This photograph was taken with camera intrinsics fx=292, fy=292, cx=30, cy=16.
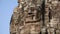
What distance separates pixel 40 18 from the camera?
5378 centimetres

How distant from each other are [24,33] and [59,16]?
7463mm

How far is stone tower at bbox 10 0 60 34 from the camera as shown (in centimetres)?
5053

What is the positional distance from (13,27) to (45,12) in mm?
15004

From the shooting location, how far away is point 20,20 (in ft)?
198

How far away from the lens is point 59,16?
51156mm

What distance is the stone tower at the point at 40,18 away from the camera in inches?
1989

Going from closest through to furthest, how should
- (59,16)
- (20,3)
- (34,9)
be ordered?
(59,16)
(34,9)
(20,3)

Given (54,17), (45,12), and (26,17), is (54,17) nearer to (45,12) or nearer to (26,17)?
(45,12)

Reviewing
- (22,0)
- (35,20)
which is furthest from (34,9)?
(22,0)

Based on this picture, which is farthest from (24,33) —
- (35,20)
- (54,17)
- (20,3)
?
(20,3)

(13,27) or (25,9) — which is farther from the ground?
(25,9)

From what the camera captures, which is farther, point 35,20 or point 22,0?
point 22,0

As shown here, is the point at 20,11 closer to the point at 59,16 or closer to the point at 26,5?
the point at 26,5

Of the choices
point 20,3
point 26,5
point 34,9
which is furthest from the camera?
point 20,3
